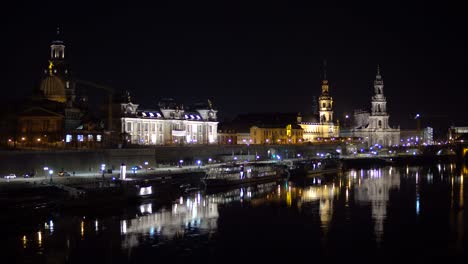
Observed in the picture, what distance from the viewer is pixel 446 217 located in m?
44.2

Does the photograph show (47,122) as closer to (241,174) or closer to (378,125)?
(241,174)

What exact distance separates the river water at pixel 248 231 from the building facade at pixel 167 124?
34223 mm

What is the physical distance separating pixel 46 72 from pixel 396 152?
246 ft

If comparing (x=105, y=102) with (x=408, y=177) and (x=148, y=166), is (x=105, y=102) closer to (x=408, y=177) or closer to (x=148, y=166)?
(x=148, y=166)

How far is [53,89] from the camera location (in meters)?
89.9

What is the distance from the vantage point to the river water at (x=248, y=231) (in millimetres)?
32344

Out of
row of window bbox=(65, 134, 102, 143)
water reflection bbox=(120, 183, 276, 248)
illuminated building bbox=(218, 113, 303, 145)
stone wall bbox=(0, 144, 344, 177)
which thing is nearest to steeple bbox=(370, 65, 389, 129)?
illuminated building bbox=(218, 113, 303, 145)

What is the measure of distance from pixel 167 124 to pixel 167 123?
0.53 ft

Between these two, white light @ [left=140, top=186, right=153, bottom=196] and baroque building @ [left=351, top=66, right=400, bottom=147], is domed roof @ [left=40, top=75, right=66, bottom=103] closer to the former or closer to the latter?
white light @ [left=140, top=186, right=153, bottom=196]

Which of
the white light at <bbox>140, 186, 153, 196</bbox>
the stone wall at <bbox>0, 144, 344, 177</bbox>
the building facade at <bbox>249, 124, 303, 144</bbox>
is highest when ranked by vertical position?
the building facade at <bbox>249, 124, 303, 144</bbox>

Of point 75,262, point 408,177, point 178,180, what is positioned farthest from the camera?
point 408,177

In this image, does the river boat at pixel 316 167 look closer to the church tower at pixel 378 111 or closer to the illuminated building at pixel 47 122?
the illuminated building at pixel 47 122

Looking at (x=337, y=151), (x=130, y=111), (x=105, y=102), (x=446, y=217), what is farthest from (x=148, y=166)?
(x=337, y=151)

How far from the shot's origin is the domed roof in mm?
89250
